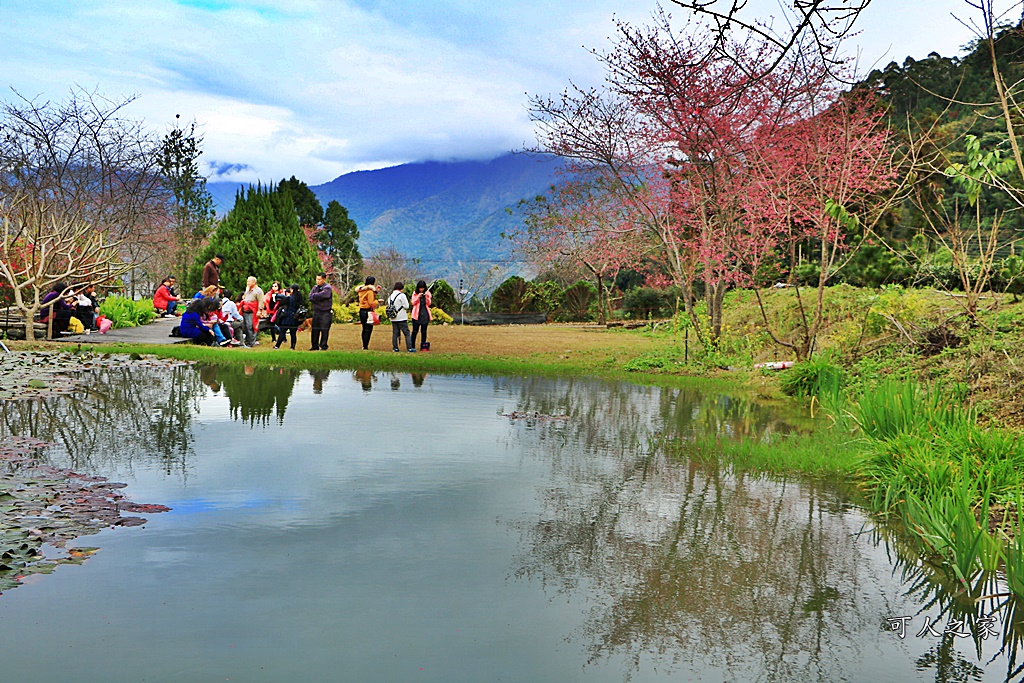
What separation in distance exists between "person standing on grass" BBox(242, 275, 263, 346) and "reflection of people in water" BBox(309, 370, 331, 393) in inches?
237

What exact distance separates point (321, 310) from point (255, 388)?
694 centimetres

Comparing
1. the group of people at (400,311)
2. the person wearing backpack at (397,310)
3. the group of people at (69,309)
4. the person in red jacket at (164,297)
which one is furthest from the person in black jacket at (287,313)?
the person in red jacket at (164,297)

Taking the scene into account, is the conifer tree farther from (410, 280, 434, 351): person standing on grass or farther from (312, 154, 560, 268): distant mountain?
(312, 154, 560, 268): distant mountain

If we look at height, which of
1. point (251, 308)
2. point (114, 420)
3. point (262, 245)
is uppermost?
point (262, 245)

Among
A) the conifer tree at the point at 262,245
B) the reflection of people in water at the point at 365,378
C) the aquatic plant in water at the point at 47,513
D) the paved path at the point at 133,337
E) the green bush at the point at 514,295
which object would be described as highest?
the conifer tree at the point at 262,245

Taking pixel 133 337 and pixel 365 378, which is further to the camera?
pixel 133 337

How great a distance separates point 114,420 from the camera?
410 inches

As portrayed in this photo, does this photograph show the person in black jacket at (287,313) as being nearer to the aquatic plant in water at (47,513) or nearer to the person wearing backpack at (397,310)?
the person wearing backpack at (397,310)

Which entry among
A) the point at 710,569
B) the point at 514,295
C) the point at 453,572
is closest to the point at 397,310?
the point at 453,572

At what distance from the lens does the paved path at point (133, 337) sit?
21.7 m

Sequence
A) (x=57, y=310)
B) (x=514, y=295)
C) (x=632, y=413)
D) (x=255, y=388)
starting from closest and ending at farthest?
(x=632, y=413) < (x=255, y=388) < (x=57, y=310) < (x=514, y=295)

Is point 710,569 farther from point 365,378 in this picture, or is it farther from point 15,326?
point 15,326

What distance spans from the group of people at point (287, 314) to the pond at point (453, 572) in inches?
435

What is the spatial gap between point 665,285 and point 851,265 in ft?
25.2
